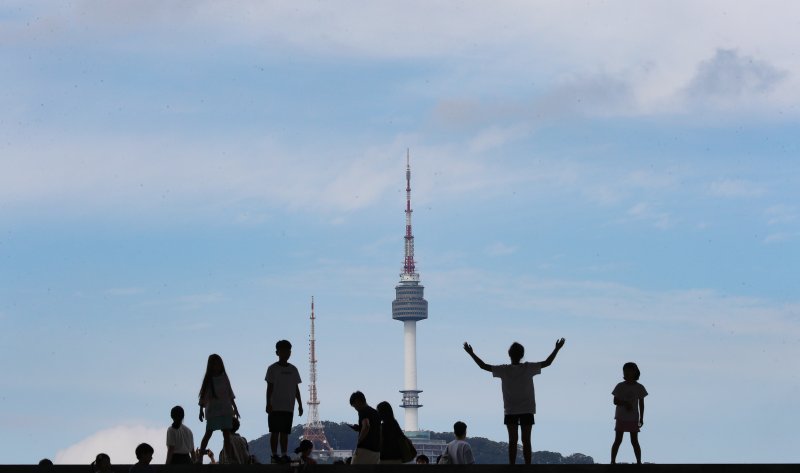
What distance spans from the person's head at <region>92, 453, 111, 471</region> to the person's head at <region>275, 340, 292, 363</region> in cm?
412

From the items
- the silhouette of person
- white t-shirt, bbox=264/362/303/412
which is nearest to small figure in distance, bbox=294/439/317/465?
the silhouette of person

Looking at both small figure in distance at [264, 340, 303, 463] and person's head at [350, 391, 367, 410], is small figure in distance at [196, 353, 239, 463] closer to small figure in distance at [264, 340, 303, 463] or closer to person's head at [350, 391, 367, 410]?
small figure in distance at [264, 340, 303, 463]

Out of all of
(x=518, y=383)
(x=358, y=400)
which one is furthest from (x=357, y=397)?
(x=518, y=383)

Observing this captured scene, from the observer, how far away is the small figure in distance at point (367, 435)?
23656 millimetres

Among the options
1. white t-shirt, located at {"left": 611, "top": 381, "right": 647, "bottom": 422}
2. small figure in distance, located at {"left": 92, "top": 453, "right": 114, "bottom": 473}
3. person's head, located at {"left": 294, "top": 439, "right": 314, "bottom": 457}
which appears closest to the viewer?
small figure in distance, located at {"left": 92, "top": 453, "right": 114, "bottom": 473}

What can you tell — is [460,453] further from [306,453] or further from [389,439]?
[306,453]

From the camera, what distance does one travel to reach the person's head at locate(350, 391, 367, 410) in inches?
929

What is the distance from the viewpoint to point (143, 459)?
2258 centimetres

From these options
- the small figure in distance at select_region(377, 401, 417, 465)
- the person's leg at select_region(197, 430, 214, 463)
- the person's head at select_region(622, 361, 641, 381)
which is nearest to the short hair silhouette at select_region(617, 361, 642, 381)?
the person's head at select_region(622, 361, 641, 381)

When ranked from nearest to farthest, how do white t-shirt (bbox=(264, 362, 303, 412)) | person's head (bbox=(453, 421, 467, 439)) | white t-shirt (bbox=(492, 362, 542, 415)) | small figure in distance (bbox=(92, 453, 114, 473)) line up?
small figure in distance (bbox=(92, 453, 114, 473)) < white t-shirt (bbox=(492, 362, 542, 415)) < person's head (bbox=(453, 421, 467, 439)) < white t-shirt (bbox=(264, 362, 303, 412))

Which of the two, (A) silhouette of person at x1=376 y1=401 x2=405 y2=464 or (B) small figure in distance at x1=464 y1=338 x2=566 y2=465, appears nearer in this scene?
(A) silhouette of person at x1=376 y1=401 x2=405 y2=464

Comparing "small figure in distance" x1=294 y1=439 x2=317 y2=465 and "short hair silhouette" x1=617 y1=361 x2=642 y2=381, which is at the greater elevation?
"short hair silhouette" x1=617 y1=361 x2=642 y2=381


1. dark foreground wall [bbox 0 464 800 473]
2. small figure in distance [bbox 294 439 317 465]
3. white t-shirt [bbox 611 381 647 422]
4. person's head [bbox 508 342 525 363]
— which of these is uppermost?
person's head [bbox 508 342 525 363]

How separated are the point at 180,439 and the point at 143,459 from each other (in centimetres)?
191
